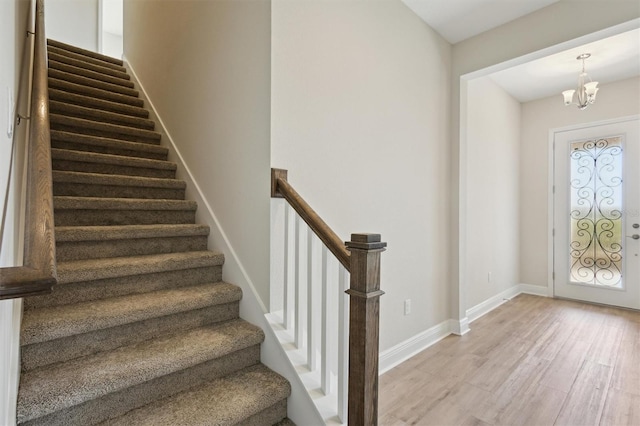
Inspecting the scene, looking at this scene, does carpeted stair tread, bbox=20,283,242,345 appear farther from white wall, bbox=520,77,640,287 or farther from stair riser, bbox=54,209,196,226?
white wall, bbox=520,77,640,287

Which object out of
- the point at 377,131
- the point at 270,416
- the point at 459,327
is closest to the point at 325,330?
the point at 270,416

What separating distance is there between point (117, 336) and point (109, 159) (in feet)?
4.94

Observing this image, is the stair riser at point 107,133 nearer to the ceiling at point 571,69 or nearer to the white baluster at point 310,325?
the white baluster at point 310,325

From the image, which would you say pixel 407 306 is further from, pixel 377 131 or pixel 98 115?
pixel 98 115

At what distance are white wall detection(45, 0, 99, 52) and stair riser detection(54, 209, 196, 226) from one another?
176 inches

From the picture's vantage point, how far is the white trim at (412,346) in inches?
98.1

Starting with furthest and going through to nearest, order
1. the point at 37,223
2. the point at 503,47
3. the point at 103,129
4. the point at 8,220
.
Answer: the point at 503,47 → the point at 103,129 → the point at 8,220 → the point at 37,223

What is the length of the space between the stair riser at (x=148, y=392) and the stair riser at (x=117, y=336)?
0.27m

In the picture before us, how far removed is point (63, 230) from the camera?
5.94 feet

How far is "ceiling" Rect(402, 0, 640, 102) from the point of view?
2.68 metres

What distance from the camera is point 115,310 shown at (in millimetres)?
1562

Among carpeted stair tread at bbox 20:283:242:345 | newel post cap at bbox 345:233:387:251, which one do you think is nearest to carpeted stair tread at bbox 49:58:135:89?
carpeted stair tread at bbox 20:283:242:345

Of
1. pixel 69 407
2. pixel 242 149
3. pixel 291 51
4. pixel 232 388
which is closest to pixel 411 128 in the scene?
pixel 291 51

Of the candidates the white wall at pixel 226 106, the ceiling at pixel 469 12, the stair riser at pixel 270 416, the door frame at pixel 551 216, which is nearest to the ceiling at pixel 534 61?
the ceiling at pixel 469 12
